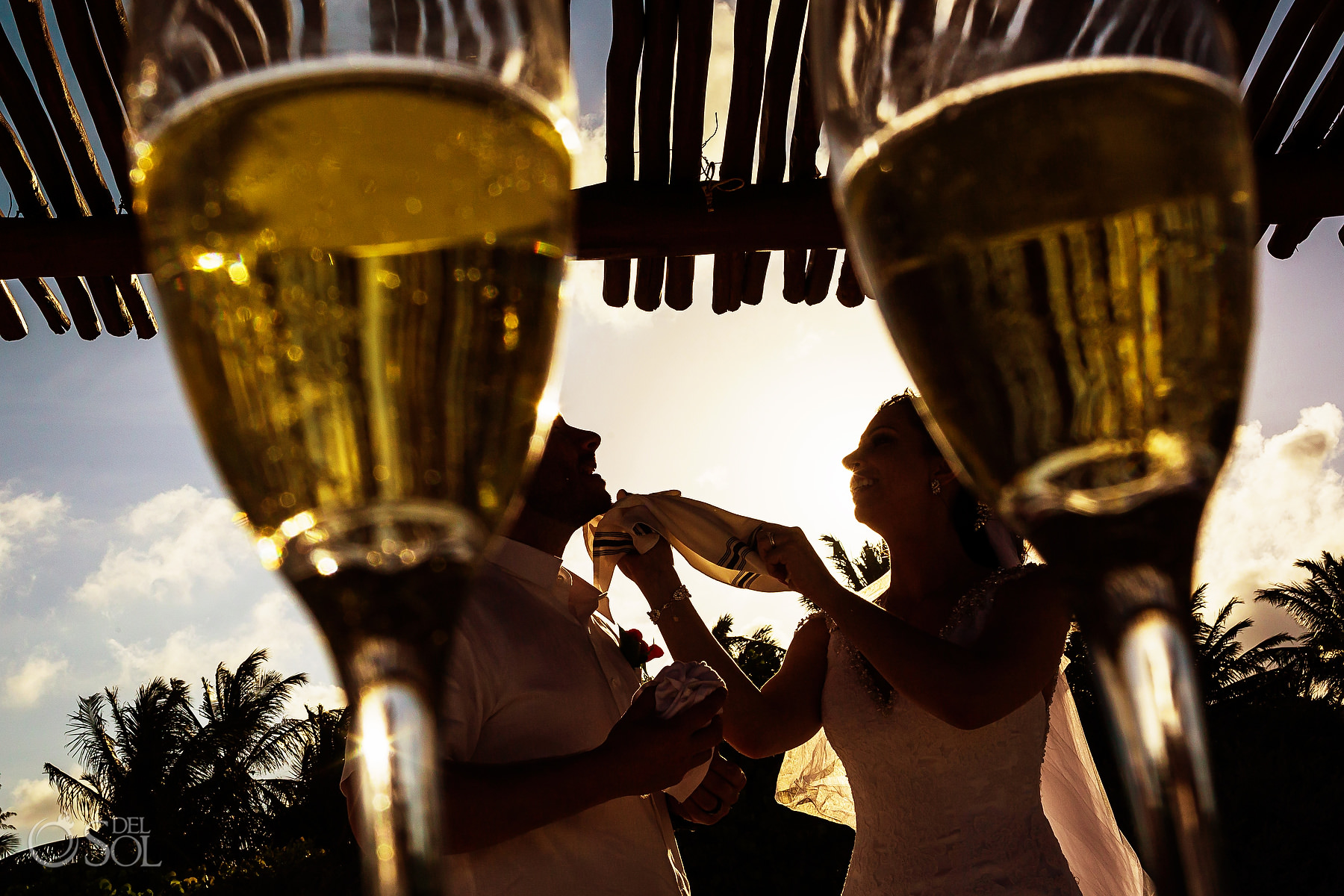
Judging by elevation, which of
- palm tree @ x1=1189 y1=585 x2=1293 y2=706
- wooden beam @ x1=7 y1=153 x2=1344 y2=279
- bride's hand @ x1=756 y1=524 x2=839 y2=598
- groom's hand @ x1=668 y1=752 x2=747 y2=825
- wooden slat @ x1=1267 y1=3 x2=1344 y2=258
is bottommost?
groom's hand @ x1=668 y1=752 x2=747 y2=825

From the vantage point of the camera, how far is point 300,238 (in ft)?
1.22

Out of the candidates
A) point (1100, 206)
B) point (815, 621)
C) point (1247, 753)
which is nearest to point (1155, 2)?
point (1100, 206)

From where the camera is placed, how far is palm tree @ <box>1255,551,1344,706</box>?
99.2ft

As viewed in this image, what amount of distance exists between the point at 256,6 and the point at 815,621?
3595mm

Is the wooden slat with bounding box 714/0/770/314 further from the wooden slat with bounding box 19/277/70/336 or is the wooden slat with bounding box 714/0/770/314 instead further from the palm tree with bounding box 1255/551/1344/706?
the palm tree with bounding box 1255/551/1344/706

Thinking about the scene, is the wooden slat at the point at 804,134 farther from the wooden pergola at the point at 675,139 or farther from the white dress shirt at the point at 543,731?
the white dress shirt at the point at 543,731

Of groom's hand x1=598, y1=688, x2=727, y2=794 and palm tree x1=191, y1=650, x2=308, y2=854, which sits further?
palm tree x1=191, y1=650, x2=308, y2=854

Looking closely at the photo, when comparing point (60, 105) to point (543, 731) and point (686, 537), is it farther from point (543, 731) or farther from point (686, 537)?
point (686, 537)

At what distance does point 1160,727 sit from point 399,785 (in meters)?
0.24

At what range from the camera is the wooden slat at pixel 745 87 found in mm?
2322

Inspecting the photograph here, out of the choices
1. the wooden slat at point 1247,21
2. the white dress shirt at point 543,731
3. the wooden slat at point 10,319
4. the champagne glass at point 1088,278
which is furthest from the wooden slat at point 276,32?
the wooden slat at point 10,319

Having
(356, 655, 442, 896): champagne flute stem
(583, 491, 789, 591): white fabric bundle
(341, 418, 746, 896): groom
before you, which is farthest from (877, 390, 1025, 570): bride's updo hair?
(356, 655, 442, 896): champagne flute stem

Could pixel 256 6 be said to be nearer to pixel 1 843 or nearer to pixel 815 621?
pixel 815 621

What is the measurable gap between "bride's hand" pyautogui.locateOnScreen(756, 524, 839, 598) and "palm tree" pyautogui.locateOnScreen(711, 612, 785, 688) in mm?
17280
